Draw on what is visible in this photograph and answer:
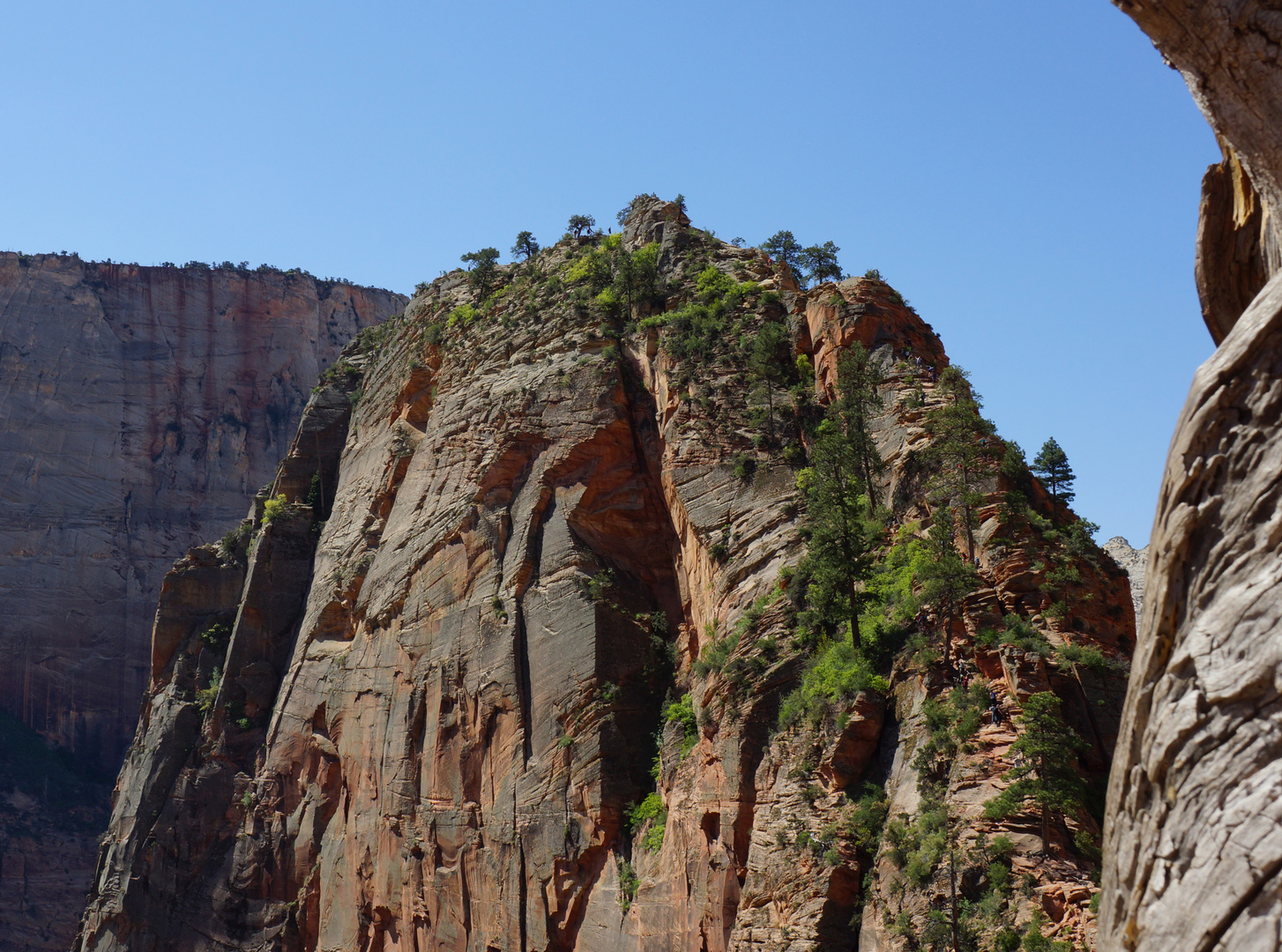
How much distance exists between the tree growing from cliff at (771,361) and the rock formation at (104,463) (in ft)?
241

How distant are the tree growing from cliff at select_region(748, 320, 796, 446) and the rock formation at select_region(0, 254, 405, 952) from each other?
241 ft

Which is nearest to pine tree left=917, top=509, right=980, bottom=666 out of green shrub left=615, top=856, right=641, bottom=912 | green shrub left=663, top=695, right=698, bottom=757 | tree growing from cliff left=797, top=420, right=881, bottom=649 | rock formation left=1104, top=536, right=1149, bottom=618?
Answer: tree growing from cliff left=797, top=420, right=881, bottom=649

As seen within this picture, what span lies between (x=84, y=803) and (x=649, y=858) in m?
75.1

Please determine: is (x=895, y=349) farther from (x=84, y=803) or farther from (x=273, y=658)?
(x=84, y=803)

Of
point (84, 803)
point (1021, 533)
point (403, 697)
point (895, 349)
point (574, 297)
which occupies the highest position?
point (574, 297)

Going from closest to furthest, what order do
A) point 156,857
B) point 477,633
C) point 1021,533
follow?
point 1021,533 → point 477,633 → point 156,857

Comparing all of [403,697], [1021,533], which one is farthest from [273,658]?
[1021,533]

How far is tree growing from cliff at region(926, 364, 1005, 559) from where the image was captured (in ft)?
108

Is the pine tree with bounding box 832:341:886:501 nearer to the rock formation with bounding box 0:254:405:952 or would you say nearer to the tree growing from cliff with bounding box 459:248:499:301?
the tree growing from cliff with bounding box 459:248:499:301

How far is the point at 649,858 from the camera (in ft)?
125

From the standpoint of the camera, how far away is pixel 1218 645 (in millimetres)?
7004

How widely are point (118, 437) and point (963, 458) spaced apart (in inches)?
3904

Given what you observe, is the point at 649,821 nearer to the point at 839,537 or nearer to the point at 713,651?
the point at 713,651

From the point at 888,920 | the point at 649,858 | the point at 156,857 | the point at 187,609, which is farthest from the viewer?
the point at 187,609
